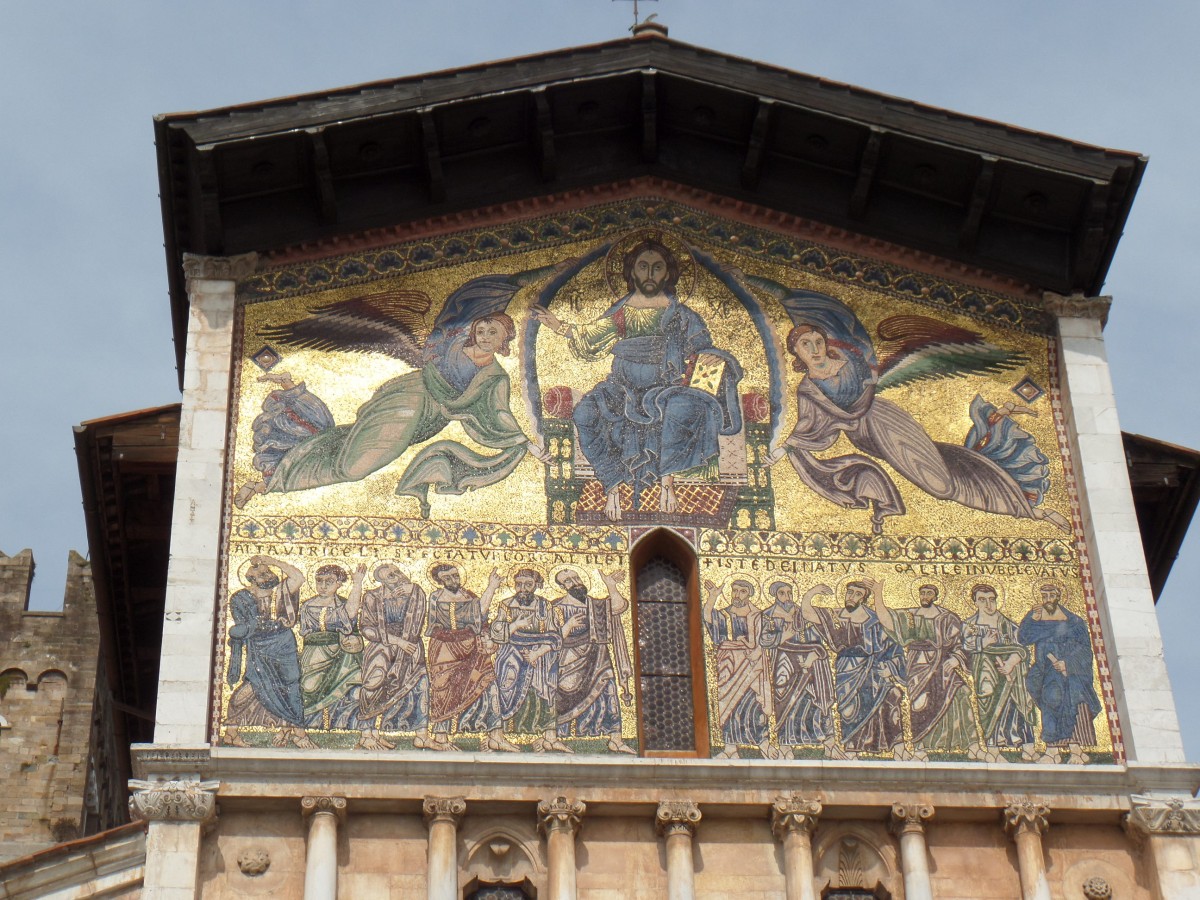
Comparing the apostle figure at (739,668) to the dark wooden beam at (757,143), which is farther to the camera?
the dark wooden beam at (757,143)

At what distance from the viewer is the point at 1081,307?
20.0m

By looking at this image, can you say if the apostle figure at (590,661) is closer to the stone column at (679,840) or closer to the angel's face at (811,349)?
the stone column at (679,840)

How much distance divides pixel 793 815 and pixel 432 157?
5.98 meters

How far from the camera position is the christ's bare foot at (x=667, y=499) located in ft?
61.2

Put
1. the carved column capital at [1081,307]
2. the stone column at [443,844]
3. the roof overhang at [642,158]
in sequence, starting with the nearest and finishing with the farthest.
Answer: the stone column at [443,844] → the roof overhang at [642,158] → the carved column capital at [1081,307]

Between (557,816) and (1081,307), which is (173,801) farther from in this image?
(1081,307)

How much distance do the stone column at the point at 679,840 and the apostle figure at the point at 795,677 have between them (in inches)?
34.4

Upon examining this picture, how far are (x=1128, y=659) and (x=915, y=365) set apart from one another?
9.69ft

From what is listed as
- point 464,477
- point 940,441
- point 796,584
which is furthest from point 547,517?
point 940,441

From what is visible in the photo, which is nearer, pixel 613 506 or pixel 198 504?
pixel 198 504

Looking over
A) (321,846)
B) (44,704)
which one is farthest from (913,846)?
(44,704)

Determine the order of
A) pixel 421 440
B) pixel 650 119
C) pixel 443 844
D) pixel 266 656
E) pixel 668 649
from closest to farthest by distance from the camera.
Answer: pixel 443 844 → pixel 266 656 → pixel 668 649 → pixel 421 440 → pixel 650 119

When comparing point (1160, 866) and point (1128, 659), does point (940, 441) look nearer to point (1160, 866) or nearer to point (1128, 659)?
point (1128, 659)

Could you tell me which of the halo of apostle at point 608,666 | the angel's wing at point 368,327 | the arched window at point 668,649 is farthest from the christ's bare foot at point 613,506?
the angel's wing at point 368,327
